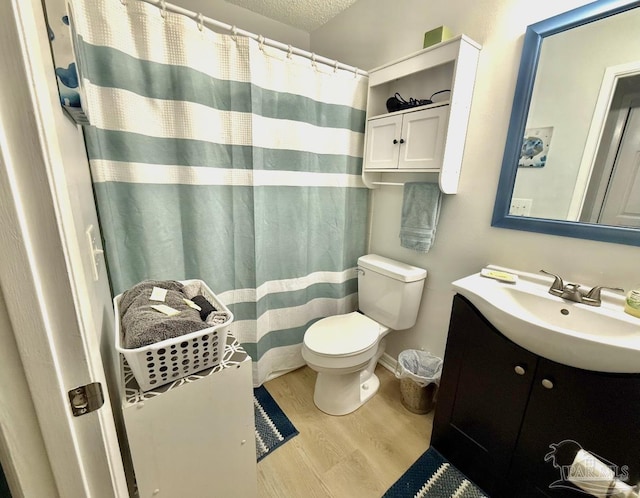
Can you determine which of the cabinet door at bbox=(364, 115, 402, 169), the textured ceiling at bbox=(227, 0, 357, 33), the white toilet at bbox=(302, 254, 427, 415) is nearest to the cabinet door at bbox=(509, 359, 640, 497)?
the white toilet at bbox=(302, 254, 427, 415)

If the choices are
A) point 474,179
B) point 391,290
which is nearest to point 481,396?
point 391,290

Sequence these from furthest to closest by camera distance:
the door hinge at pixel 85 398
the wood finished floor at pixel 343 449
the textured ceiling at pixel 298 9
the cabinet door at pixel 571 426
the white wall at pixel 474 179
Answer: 1. the textured ceiling at pixel 298 9
2. the wood finished floor at pixel 343 449
3. the white wall at pixel 474 179
4. the cabinet door at pixel 571 426
5. the door hinge at pixel 85 398

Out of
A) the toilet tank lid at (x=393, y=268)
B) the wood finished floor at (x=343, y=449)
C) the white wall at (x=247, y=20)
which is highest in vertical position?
the white wall at (x=247, y=20)

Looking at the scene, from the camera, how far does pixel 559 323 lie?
1.03 metres

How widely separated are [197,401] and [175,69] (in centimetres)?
131

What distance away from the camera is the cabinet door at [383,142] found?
152cm

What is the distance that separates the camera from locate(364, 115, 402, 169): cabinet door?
4.98 feet

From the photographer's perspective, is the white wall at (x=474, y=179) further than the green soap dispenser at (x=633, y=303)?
Yes

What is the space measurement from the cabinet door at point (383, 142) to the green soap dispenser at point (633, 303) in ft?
3.49

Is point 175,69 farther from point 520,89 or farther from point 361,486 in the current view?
point 361,486

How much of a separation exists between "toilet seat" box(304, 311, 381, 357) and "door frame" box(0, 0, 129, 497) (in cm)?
104

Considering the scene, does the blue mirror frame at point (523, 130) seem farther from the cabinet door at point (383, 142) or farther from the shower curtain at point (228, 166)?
the shower curtain at point (228, 166)

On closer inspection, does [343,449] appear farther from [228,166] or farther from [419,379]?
[228,166]

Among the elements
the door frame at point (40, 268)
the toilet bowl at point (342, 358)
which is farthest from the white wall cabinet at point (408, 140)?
the door frame at point (40, 268)
